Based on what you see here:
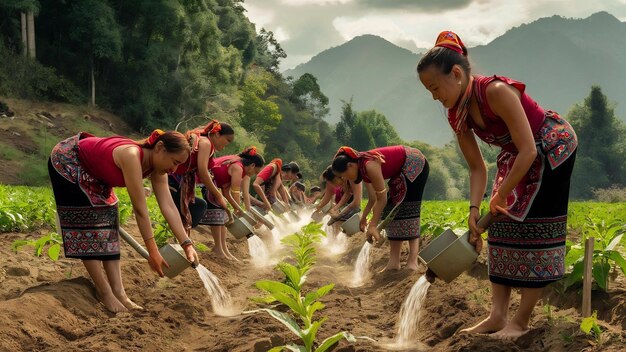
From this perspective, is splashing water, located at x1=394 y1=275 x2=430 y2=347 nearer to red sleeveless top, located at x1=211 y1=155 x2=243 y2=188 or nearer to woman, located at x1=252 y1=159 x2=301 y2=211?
red sleeveless top, located at x1=211 y1=155 x2=243 y2=188

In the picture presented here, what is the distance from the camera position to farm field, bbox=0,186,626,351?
3.65 meters

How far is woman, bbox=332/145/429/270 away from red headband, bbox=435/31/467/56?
10.2 feet

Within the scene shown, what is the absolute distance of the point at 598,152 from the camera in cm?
6278

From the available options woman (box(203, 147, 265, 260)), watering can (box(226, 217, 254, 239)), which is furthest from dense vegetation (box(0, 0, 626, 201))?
watering can (box(226, 217, 254, 239))

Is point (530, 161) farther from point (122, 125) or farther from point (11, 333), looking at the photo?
point (122, 125)

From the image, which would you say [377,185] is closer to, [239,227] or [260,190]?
[239,227]

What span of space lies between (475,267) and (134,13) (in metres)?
29.8

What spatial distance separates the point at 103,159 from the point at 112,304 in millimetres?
1172

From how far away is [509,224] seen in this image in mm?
3465

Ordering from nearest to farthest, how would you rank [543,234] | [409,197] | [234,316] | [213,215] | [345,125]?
[543,234] < [234,316] < [409,197] < [213,215] < [345,125]

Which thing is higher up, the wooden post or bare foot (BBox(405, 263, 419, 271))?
the wooden post

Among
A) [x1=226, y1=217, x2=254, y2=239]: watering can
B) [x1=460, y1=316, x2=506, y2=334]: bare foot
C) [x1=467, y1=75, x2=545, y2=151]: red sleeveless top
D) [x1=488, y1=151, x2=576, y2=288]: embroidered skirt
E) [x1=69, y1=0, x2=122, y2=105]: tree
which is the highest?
[x1=69, y1=0, x2=122, y2=105]: tree

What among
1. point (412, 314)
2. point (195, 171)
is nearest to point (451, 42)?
point (412, 314)

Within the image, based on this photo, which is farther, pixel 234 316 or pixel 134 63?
pixel 134 63
